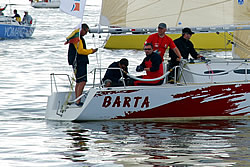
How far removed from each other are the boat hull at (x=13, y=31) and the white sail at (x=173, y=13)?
28223 millimetres

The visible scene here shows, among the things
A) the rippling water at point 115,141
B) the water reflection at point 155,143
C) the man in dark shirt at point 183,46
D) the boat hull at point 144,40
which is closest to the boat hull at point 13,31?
the boat hull at point 144,40

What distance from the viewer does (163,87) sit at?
11.6 metres

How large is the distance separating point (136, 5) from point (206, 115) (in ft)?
8.78

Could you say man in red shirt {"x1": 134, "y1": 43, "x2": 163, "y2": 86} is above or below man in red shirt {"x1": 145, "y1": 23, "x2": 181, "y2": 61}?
below

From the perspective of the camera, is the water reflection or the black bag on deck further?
the black bag on deck

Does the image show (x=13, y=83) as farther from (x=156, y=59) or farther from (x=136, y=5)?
(x=156, y=59)

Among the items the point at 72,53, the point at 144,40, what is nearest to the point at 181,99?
the point at 72,53

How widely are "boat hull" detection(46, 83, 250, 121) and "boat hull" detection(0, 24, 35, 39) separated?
29.5 m

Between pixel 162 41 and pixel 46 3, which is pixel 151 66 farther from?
pixel 46 3

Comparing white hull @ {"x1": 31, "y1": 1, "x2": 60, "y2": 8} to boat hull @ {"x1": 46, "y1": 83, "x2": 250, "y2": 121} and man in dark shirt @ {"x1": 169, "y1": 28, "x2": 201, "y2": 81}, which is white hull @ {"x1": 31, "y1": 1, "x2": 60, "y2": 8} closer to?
man in dark shirt @ {"x1": 169, "y1": 28, "x2": 201, "y2": 81}

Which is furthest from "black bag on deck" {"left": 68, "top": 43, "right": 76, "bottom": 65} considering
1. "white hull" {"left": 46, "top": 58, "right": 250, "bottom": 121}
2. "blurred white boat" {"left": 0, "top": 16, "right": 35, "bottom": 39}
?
"blurred white boat" {"left": 0, "top": 16, "right": 35, "bottom": 39}

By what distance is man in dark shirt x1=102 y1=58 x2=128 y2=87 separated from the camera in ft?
39.3

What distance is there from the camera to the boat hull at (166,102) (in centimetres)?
1160

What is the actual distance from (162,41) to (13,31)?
31.0m
